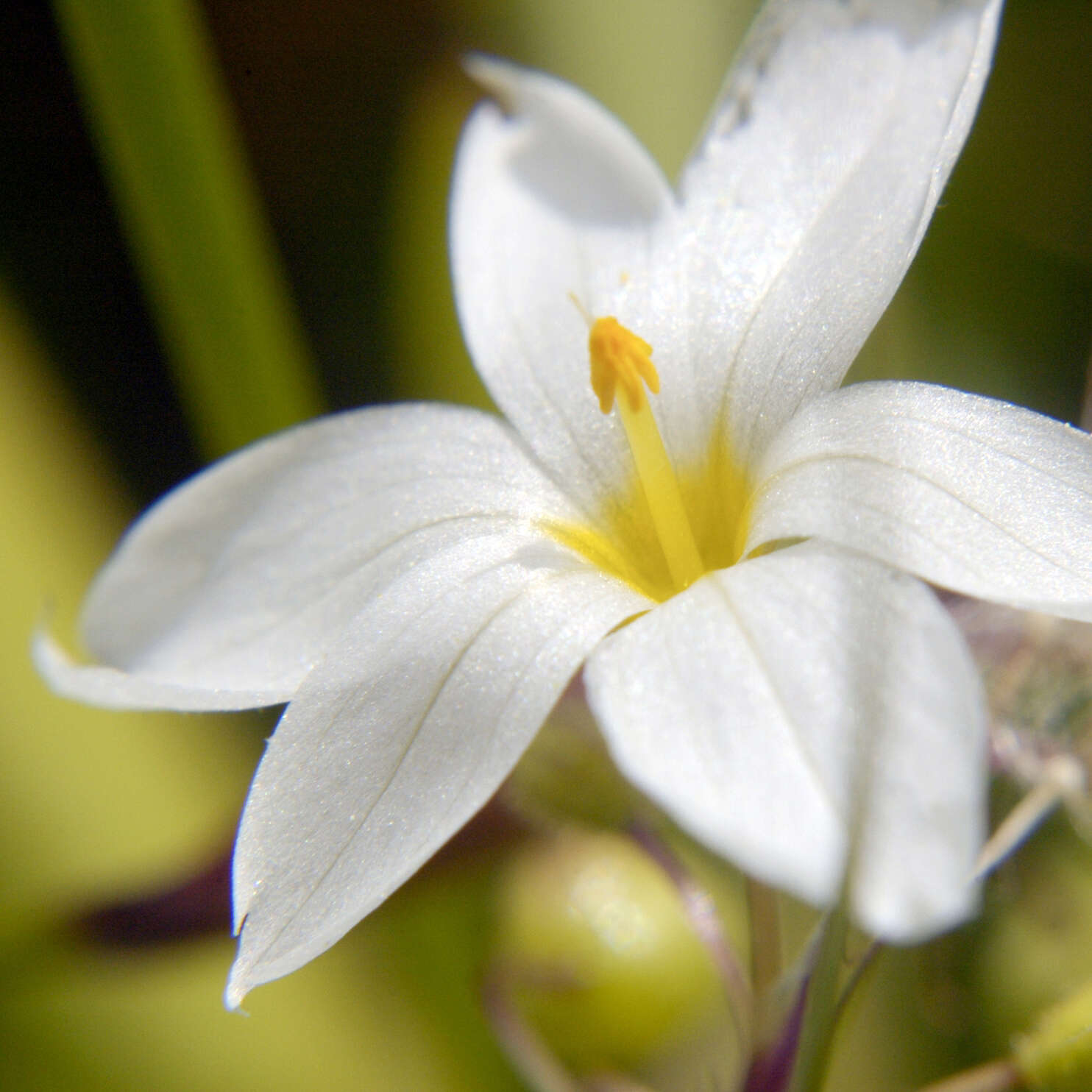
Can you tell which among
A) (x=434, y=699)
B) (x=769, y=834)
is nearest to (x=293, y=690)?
(x=434, y=699)

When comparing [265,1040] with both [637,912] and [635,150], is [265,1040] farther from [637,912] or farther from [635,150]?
[635,150]

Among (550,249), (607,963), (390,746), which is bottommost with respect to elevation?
(607,963)

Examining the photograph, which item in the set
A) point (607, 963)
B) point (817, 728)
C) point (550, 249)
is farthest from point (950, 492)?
point (607, 963)

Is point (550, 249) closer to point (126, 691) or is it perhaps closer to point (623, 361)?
point (623, 361)

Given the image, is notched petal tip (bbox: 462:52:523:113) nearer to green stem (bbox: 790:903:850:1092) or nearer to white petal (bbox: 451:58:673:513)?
white petal (bbox: 451:58:673:513)

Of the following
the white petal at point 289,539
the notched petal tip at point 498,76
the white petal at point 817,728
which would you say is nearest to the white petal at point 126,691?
the white petal at point 289,539

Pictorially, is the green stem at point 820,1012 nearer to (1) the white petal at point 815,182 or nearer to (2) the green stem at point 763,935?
(2) the green stem at point 763,935
